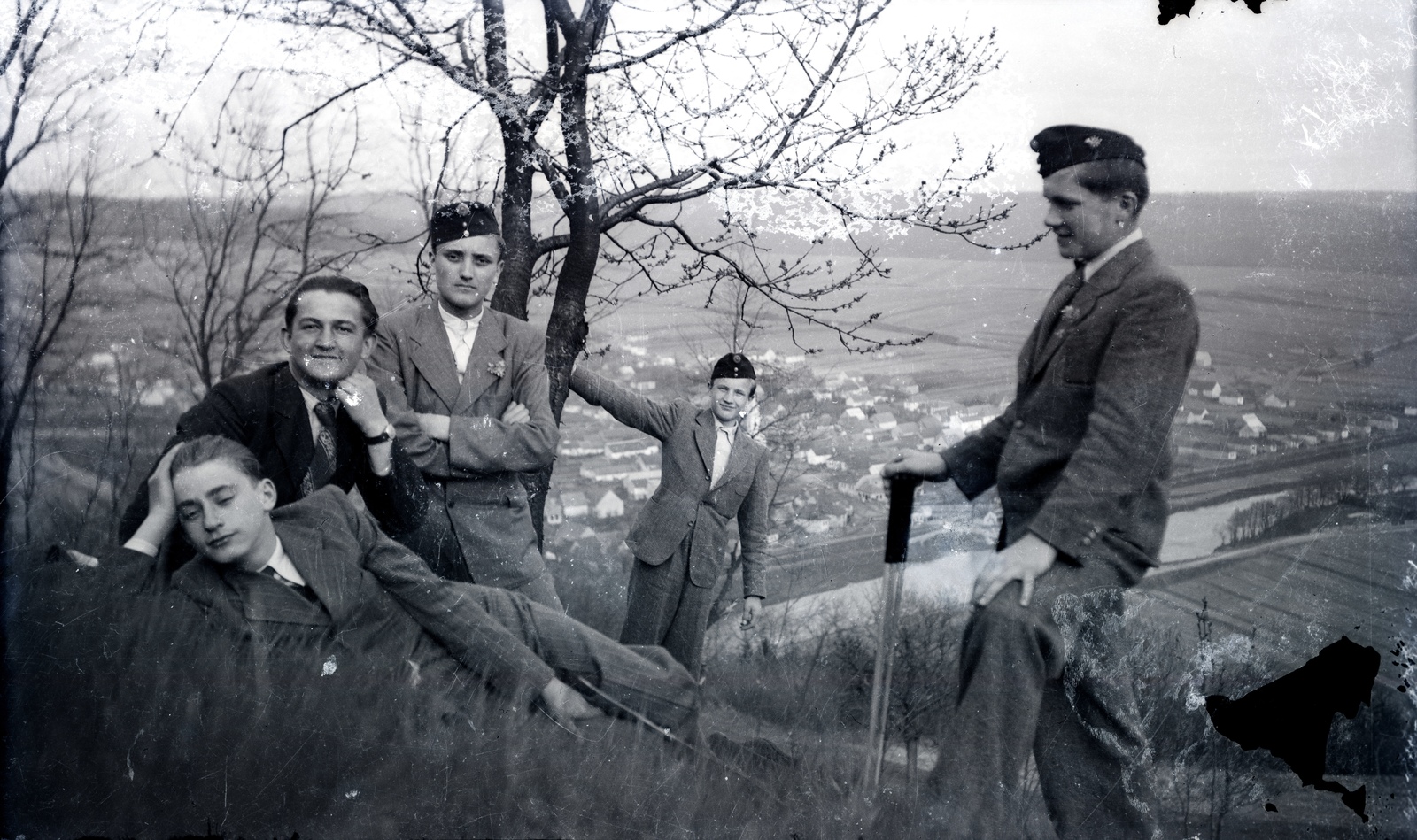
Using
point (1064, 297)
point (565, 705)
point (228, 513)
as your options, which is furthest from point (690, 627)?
point (1064, 297)

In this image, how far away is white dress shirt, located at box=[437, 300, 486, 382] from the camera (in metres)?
3.12

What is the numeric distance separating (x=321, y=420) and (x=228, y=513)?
0.37 metres

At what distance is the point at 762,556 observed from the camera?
3.22m

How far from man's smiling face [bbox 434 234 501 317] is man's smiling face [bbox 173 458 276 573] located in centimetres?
77

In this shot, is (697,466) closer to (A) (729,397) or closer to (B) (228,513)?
(A) (729,397)

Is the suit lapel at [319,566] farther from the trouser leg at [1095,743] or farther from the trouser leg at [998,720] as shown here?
the trouser leg at [1095,743]

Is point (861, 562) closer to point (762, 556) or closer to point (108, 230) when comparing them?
point (762, 556)

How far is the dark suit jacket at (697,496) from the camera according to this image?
3.20 meters

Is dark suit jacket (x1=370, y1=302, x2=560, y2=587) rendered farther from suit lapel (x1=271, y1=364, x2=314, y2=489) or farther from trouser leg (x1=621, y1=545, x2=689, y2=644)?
trouser leg (x1=621, y1=545, x2=689, y2=644)

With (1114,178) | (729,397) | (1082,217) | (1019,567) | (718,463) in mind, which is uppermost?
(1114,178)

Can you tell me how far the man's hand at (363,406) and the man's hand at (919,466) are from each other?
1560 mm

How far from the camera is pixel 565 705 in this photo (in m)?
3.09

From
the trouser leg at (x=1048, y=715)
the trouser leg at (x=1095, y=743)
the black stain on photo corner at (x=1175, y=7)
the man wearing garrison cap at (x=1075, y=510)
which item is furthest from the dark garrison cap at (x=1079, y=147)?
the trouser leg at (x=1095, y=743)

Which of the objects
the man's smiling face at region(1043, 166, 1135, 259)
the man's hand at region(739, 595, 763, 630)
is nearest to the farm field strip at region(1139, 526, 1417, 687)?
the man's smiling face at region(1043, 166, 1135, 259)
